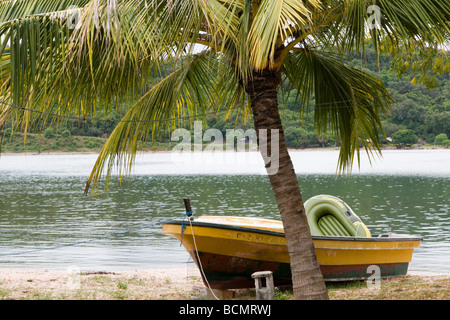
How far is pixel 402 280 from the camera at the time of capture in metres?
10.4

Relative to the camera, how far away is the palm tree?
5.41 metres

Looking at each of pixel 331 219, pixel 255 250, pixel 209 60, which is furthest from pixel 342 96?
pixel 331 219

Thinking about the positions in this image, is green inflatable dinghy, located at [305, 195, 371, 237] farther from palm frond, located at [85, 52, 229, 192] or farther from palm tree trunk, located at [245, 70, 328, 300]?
palm tree trunk, located at [245, 70, 328, 300]

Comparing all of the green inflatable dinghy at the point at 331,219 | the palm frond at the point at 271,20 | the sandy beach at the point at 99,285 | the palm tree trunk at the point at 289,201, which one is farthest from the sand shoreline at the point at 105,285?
the palm frond at the point at 271,20

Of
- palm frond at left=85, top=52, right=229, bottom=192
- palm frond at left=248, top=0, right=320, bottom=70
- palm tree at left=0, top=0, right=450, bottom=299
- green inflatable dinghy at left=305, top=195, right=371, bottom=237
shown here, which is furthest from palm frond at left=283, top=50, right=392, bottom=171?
palm frond at left=248, top=0, right=320, bottom=70

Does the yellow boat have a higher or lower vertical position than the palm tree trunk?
lower

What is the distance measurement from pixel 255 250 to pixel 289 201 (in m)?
2.43

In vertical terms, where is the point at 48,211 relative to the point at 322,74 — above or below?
below

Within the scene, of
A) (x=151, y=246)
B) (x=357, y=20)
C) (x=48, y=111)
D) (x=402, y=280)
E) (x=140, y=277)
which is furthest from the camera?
(x=151, y=246)

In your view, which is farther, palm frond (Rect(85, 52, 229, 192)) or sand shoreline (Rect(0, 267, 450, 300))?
sand shoreline (Rect(0, 267, 450, 300))

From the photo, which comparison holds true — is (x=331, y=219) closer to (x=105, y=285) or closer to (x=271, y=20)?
(x=105, y=285)
